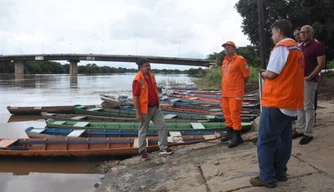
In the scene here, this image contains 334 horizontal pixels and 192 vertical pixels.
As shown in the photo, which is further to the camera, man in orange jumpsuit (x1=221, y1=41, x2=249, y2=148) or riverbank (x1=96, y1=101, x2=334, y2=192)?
man in orange jumpsuit (x1=221, y1=41, x2=249, y2=148)

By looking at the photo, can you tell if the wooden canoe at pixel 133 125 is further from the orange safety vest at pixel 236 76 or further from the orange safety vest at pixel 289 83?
the orange safety vest at pixel 289 83

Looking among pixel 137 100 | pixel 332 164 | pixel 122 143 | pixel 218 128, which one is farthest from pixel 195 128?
pixel 332 164

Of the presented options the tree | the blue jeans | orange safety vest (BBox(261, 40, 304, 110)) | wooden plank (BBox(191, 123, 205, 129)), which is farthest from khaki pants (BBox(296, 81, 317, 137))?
the tree

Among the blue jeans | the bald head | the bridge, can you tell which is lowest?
the blue jeans

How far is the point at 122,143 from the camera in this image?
7.65 m

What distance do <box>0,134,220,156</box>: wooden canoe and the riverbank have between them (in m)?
0.52

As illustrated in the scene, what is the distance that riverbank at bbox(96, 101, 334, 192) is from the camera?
3.64m

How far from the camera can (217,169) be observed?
177 inches

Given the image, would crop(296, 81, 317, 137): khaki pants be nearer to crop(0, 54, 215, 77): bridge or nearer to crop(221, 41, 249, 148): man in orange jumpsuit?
crop(221, 41, 249, 148): man in orange jumpsuit

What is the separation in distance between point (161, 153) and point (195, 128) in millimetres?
3012

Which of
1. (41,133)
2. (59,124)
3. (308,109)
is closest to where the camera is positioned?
(308,109)

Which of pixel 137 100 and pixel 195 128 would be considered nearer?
pixel 137 100

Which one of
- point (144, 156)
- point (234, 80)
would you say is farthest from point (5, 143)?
point (234, 80)

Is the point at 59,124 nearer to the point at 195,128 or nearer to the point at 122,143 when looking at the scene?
the point at 122,143
